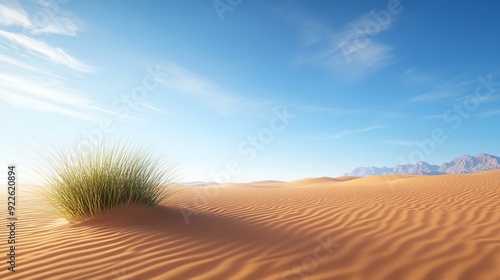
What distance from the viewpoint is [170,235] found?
3.87 m

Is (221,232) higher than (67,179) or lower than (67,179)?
lower

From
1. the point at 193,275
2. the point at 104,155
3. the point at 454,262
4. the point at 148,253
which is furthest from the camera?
the point at 104,155

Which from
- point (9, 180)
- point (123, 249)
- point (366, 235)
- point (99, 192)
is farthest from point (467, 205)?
point (9, 180)

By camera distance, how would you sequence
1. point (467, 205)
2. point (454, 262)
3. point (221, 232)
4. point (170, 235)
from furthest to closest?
point (467, 205)
point (221, 232)
point (170, 235)
point (454, 262)

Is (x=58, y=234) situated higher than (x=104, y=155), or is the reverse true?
(x=104, y=155)

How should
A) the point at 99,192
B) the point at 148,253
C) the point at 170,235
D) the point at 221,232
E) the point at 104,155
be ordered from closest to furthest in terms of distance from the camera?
1. the point at 148,253
2. the point at 170,235
3. the point at 221,232
4. the point at 99,192
5. the point at 104,155

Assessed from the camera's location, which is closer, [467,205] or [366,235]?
[366,235]

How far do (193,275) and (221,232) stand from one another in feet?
4.79

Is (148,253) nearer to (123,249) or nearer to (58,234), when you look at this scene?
(123,249)

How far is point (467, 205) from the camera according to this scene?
625 centimetres

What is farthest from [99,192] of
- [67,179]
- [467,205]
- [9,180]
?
[467,205]

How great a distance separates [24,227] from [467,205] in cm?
910

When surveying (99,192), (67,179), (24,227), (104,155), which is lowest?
(24,227)

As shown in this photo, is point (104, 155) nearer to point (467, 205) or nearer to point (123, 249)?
point (123, 249)
